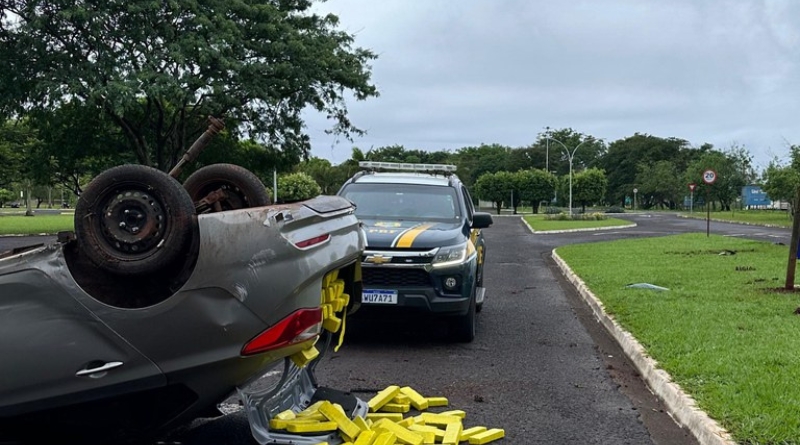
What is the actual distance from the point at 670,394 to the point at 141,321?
3885 millimetres

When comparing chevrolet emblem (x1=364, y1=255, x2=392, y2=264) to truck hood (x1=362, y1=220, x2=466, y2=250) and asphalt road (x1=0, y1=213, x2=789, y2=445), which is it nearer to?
truck hood (x1=362, y1=220, x2=466, y2=250)

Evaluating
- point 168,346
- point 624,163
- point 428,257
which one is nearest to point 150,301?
point 168,346

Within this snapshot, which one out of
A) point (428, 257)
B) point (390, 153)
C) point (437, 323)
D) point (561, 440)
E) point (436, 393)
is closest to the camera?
point (561, 440)

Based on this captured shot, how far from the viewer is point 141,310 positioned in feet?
10.7

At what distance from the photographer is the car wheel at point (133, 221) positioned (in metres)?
3.29

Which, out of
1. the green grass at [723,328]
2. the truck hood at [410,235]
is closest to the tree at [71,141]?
the truck hood at [410,235]

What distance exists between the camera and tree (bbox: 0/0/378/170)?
1870cm

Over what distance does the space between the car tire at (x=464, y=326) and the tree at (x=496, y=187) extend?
61.1 m

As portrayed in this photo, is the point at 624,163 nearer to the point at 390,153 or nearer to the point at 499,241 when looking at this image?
the point at 390,153

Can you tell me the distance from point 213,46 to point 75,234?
18.0 meters

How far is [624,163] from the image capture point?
9662 cm

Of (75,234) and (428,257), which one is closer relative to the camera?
(75,234)

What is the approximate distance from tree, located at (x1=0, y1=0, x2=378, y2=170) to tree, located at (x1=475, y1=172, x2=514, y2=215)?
45.7 meters

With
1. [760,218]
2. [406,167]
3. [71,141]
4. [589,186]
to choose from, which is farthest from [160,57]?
[589,186]
